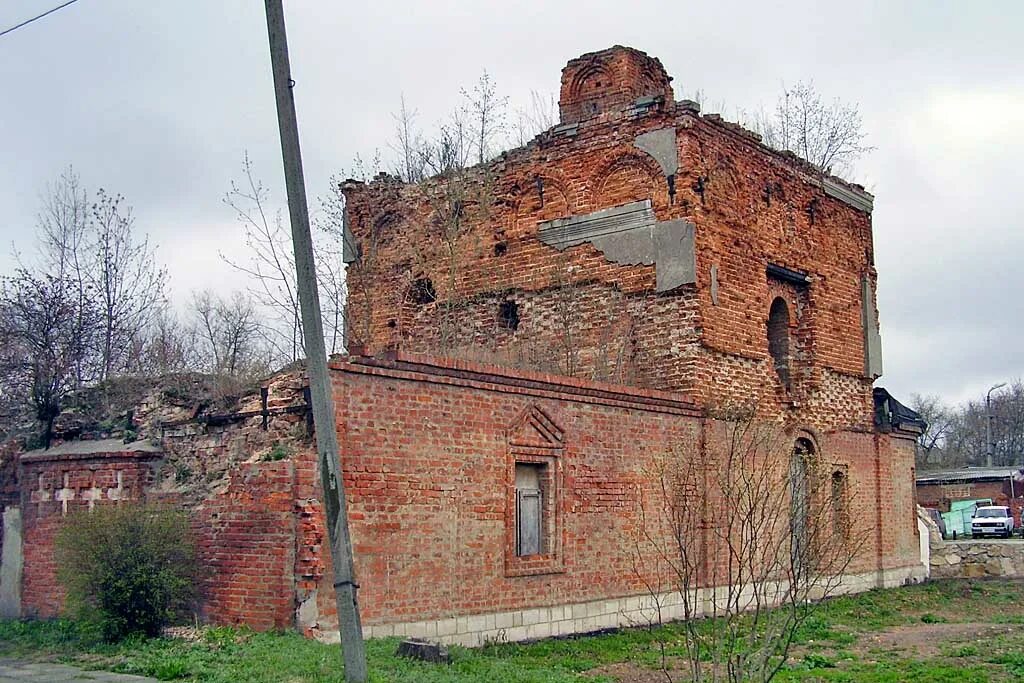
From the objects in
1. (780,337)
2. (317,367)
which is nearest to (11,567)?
(317,367)

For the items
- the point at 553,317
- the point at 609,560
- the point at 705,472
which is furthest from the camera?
the point at 553,317

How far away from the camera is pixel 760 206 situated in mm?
20109

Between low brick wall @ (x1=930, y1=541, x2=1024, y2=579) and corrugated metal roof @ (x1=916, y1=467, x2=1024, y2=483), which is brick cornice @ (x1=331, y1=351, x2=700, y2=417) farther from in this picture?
corrugated metal roof @ (x1=916, y1=467, x2=1024, y2=483)

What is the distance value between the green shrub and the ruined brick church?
0.51 metres

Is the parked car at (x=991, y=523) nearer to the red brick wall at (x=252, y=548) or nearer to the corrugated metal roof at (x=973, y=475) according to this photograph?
the corrugated metal roof at (x=973, y=475)

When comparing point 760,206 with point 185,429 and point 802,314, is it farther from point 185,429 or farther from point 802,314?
point 185,429

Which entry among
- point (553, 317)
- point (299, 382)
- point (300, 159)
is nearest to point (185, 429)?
point (299, 382)

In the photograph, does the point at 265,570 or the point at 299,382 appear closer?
the point at 265,570

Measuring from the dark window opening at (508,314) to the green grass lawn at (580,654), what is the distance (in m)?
6.50

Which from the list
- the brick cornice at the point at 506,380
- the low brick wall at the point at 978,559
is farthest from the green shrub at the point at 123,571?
the low brick wall at the point at 978,559

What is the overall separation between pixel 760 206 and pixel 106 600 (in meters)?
13.3

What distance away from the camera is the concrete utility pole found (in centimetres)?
878

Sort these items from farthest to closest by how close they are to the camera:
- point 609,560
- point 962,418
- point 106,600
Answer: point 962,418 → point 609,560 → point 106,600

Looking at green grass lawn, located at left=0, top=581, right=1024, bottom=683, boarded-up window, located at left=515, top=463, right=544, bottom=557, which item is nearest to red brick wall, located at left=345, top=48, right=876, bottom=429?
boarded-up window, located at left=515, top=463, right=544, bottom=557
